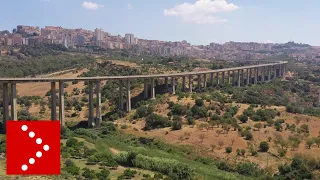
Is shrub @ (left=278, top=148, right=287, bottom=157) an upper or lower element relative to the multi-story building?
lower

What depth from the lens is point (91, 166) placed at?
29609mm

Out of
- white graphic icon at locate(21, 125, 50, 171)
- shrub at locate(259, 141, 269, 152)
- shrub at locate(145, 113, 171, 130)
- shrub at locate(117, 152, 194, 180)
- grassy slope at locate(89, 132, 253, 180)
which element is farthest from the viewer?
shrub at locate(145, 113, 171, 130)

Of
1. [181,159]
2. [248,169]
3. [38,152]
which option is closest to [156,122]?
[181,159]

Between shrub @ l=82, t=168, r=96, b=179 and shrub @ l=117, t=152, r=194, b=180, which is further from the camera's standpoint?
shrub @ l=117, t=152, r=194, b=180

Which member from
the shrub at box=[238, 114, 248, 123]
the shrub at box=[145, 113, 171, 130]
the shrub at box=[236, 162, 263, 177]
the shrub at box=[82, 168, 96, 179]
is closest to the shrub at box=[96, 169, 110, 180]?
the shrub at box=[82, 168, 96, 179]

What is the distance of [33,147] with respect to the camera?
21.1ft

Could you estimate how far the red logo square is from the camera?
6.34 meters

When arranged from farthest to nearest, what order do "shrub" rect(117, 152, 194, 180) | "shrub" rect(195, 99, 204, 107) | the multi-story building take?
the multi-story building, "shrub" rect(195, 99, 204, 107), "shrub" rect(117, 152, 194, 180)

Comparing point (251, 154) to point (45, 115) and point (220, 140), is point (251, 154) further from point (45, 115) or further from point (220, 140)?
point (45, 115)

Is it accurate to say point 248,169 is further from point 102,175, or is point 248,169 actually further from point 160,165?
point 102,175

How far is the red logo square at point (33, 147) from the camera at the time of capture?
634cm

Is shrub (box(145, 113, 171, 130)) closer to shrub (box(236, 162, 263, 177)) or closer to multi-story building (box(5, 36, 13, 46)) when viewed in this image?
shrub (box(236, 162, 263, 177))

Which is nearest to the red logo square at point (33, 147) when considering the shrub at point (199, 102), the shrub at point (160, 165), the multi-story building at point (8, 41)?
the shrub at point (160, 165)

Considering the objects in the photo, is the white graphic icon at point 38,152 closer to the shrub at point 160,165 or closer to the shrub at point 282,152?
the shrub at point 160,165
